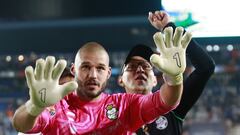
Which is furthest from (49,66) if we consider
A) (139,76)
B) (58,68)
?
(139,76)

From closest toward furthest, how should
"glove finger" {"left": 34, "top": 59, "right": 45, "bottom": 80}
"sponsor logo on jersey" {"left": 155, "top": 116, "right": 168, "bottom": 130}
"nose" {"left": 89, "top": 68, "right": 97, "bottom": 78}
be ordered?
"glove finger" {"left": 34, "top": 59, "right": 45, "bottom": 80}
"nose" {"left": 89, "top": 68, "right": 97, "bottom": 78}
"sponsor logo on jersey" {"left": 155, "top": 116, "right": 168, "bottom": 130}

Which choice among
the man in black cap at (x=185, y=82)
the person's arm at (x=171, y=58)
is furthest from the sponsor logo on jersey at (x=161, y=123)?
the person's arm at (x=171, y=58)

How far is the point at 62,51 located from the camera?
17.0 ft

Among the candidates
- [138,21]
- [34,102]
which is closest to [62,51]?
[138,21]

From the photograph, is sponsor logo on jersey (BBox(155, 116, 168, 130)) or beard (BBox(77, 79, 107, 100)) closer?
beard (BBox(77, 79, 107, 100))

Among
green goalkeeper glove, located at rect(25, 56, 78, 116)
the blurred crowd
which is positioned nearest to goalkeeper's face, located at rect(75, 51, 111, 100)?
green goalkeeper glove, located at rect(25, 56, 78, 116)

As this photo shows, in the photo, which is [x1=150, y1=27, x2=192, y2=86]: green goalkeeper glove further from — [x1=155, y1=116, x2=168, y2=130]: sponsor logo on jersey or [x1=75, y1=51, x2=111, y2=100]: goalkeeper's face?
[x1=155, y1=116, x2=168, y2=130]: sponsor logo on jersey

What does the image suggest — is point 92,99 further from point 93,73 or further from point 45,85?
point 45,85

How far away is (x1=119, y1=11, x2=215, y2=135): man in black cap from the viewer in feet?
6.54

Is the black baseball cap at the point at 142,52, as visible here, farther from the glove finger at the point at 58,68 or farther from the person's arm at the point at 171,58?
the glove finger at the point at 58,68

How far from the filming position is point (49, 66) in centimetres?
138

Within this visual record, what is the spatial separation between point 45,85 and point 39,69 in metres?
0.05

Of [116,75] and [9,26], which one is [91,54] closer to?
[9,26]

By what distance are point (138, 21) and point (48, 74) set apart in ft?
12.2
